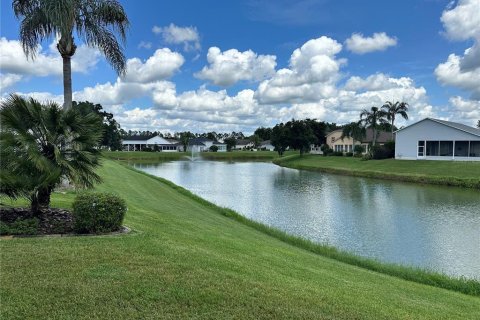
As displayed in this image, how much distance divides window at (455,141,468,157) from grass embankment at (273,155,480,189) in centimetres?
439

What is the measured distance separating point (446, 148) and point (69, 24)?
4922 centimetres

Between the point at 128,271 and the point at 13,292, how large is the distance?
133 cm

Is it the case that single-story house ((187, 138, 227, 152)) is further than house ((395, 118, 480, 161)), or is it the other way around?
single-story house ((187, 138, 227, 152))

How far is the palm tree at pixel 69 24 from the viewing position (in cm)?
1370

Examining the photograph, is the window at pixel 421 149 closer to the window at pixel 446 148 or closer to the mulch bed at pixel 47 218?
the window at pixel 446 148

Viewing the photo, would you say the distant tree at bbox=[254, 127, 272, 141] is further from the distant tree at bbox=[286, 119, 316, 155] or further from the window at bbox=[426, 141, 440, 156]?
the window at bbox=[426, 141, 440, 156]

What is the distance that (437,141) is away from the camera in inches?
2050

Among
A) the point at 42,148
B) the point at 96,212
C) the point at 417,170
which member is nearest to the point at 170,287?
the point at 96,212

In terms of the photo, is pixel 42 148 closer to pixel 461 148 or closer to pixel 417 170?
pixel 417 170

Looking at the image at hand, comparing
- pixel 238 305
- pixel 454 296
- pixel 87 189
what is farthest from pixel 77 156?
pixel 454 296

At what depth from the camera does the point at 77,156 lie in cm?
796

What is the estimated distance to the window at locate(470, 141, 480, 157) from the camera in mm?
48781

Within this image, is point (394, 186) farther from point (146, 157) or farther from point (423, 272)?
point (146, 157)

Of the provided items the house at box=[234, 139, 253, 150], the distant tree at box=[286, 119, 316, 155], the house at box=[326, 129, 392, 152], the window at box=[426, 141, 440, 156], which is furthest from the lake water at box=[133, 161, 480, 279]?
the house at box=[234, 139, 253, 150]
